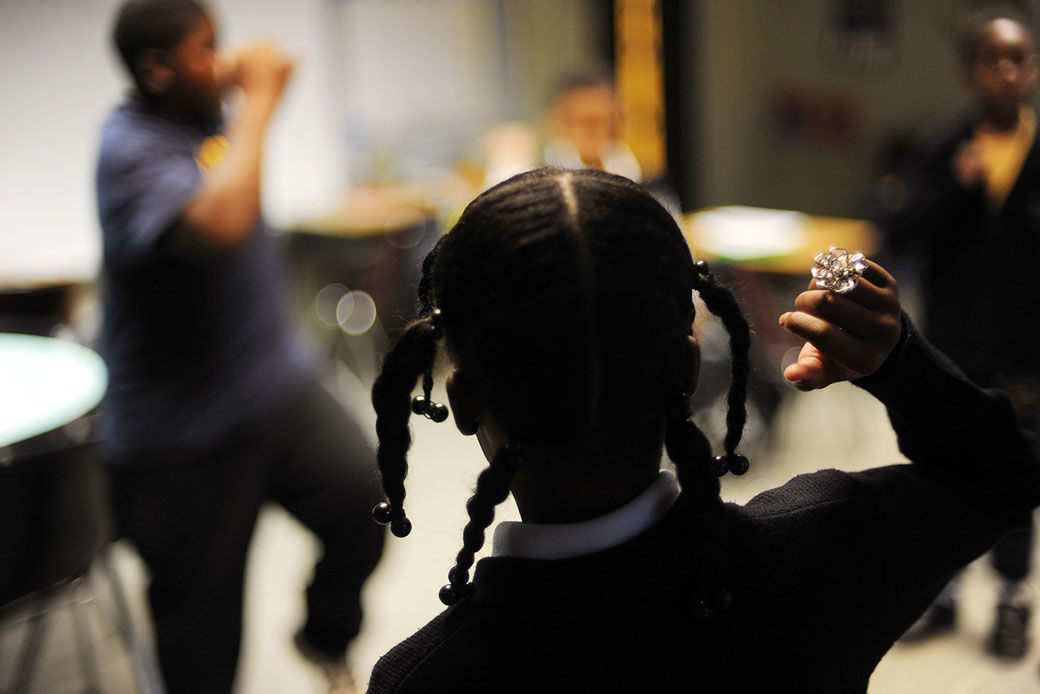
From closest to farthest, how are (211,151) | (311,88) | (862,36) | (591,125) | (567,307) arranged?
(567,307) < (211,151) < (591,125) < (311,88) < (862,36)

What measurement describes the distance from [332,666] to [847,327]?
4.94ft

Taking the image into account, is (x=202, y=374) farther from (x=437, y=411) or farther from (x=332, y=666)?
(x=437, y=411)

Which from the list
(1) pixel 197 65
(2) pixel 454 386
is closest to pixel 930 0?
(1) pixel 197 65

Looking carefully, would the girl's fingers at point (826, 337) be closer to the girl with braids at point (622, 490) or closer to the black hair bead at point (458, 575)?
the girl with braids at point (622, 490)

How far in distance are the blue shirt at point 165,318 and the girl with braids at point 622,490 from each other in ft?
3.33

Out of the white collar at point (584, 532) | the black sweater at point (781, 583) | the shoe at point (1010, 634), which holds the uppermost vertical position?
the white collar at point (584, 532)

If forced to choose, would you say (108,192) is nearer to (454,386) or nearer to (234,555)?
(234,555)

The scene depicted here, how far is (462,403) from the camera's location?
30.7 inches

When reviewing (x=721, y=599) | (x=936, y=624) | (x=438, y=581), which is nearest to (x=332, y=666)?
(x=438, y=581)

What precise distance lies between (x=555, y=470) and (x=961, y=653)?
2030 mm

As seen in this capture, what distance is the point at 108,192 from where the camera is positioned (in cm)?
169

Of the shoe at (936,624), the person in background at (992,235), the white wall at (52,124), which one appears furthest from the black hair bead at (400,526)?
the white wall at (52,124)

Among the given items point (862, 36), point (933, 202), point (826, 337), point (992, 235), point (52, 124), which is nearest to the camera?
point (826, 337)

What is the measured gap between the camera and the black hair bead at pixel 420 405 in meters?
0.84
